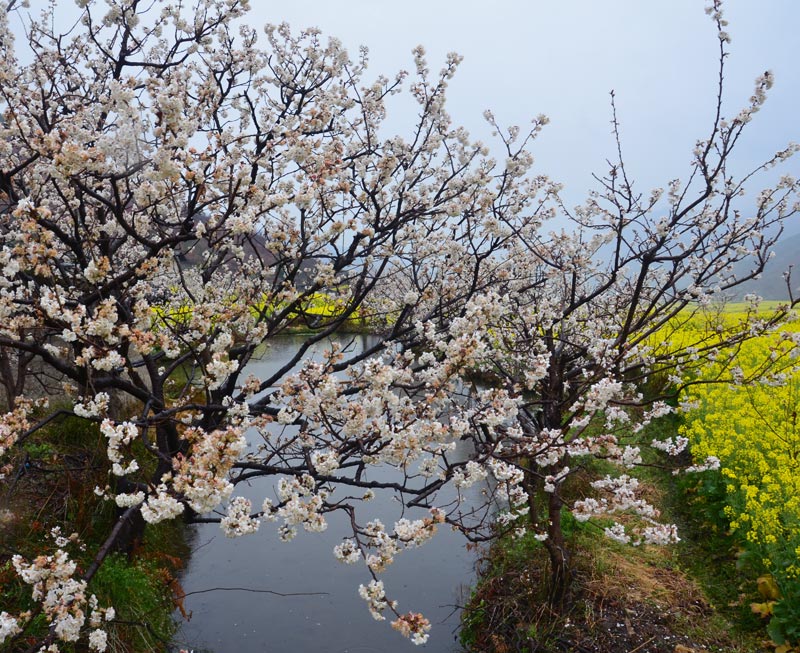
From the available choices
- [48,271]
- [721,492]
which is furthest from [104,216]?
[721,492]

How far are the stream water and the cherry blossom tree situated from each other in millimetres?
523

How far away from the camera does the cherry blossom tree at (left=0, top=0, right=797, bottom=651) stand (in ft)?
11.6

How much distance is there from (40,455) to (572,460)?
6.25 m

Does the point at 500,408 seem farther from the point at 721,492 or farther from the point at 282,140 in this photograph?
the point at 721,492

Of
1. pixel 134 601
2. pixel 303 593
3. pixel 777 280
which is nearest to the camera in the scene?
pixel 134 601

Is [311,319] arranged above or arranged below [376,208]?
below

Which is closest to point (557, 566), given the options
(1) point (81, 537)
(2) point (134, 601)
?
(2) point (134, 601)

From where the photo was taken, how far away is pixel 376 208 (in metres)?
5.52

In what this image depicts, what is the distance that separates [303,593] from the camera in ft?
21.6

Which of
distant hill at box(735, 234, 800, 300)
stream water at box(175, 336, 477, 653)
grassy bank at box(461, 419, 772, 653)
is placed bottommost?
stream water at box(175, 336, 477, 653)

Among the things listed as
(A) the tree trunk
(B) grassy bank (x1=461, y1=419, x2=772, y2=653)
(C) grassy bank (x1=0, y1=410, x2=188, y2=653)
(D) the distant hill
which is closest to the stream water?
(C) grassy bank (x1=0, y1=410, x2=188, y2=653)

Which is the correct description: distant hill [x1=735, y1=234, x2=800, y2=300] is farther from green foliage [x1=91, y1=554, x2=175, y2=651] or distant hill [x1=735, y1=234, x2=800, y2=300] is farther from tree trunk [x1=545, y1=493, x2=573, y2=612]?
green foliage [x1=91, y1=554, x2=175, y2=651]

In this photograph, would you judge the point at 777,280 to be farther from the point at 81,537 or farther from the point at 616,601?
the point at 81,537

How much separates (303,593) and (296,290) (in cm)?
346
